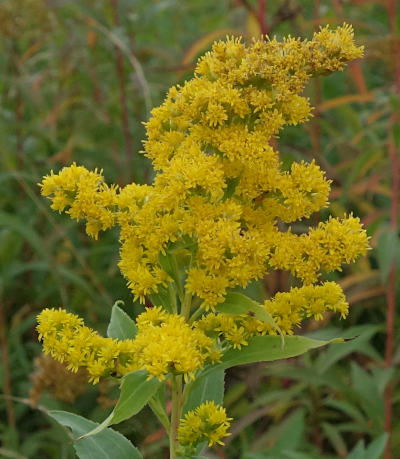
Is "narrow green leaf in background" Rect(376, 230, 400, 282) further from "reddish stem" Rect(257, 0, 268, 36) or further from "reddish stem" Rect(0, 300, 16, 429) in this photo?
"reddish stem" Rect(0, 300, 16, 429)

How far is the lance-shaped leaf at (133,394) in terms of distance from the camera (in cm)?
140

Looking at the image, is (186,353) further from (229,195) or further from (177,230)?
(229,195)

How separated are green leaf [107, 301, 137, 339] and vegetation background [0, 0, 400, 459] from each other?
91 centimetres

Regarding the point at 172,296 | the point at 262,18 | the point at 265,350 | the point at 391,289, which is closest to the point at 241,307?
the point at 265,350

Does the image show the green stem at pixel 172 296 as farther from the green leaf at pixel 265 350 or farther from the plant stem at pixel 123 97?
the plant stem at pixel 123 97

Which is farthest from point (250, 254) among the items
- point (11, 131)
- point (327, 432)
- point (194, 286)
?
point (11, 131)

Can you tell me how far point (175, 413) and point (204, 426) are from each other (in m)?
0.11

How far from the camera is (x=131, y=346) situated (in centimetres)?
152

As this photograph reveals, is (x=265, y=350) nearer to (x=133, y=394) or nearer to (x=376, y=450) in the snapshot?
(x=133, y=394)

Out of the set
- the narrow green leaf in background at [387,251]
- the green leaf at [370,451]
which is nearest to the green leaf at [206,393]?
the green leaf at [370,451]

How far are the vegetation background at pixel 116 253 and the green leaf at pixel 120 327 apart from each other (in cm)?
91

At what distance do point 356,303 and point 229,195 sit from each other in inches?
84.2

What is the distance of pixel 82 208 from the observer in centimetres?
162

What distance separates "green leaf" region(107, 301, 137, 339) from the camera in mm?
1772
